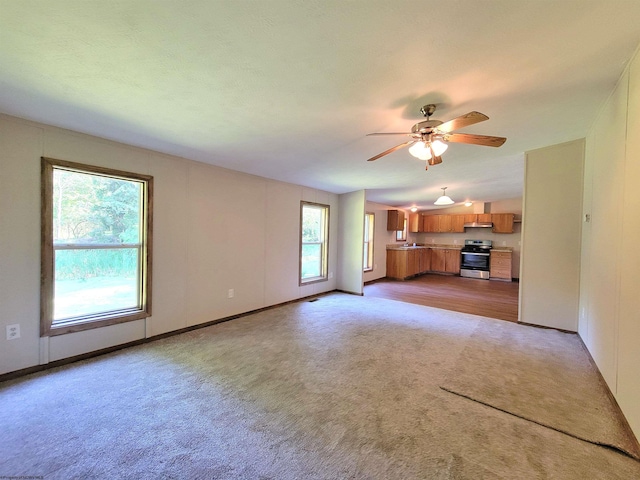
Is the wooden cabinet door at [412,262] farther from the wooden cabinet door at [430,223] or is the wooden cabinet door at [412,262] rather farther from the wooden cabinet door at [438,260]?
the wooden cabinet door at [430,223]

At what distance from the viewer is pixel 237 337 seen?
3.23 m

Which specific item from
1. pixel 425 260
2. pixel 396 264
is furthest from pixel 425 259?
pixel 396 264

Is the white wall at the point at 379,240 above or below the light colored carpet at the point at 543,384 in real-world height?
above

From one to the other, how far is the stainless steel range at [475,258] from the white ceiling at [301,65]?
570 cm

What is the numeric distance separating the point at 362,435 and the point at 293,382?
30.5 inches

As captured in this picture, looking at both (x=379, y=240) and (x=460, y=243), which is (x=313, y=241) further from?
(x=460, y=243)

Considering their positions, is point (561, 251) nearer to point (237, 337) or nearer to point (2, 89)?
point (237, 337)

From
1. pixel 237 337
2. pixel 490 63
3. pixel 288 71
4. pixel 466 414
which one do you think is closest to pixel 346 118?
pixel 288 71

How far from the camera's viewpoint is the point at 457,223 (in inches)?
337

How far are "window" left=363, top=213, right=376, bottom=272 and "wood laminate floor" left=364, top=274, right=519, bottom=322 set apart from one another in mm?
543

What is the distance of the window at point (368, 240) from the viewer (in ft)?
23.1

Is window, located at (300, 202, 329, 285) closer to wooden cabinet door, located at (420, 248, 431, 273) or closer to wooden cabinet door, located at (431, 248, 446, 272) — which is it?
wooden cabinet door, located at (420, 248, 431, 273)

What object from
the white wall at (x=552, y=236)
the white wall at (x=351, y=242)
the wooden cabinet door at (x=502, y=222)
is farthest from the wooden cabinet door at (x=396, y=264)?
the white wall at (x=552, y=236)

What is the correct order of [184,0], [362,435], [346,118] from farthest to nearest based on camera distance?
[346,118] → [362,435] → [184,0]
